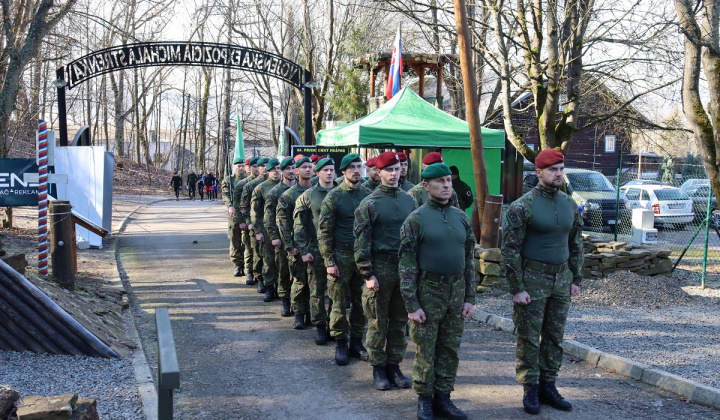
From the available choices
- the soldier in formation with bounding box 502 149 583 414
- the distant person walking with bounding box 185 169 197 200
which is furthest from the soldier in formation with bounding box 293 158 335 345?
the distant person walking with bounding box 185 169 197 200

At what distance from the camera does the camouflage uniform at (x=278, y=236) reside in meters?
8.86

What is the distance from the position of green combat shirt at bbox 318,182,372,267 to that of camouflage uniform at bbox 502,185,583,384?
6.39ft

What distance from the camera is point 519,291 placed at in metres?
5.27

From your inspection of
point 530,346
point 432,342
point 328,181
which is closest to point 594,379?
point 530,346

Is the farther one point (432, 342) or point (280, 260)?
point (280, 260)

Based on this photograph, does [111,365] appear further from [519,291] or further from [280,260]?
[519,291]

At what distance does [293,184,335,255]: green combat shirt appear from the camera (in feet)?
24.3

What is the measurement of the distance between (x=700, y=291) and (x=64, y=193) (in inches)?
478

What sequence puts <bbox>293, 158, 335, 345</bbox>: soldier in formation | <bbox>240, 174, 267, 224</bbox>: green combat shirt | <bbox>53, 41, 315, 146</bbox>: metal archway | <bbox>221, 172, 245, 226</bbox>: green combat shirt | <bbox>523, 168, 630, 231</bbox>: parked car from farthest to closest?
<bbox>523, 168, 630, 231</bbox>: parked car < <bbox>53, 41, 315, 146</bbox>: metal archway < <bbox>221, 172, 245, 226</bbox>: green combat shirt < <bbox>240, 174, 267, 224</bbox>: green combat shirt < <bbox>293, 158, 335, 345</bbox>: soldier in formation

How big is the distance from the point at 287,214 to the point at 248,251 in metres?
3.34

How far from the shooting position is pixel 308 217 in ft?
25.0

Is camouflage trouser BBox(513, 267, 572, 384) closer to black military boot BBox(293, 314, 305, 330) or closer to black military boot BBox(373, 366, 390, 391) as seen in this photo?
black military boot BBox(373, 366, 390, 391)

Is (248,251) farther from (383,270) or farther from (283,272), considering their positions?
(383,270)

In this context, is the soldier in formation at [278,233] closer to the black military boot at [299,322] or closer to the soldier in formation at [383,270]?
the black military boot at [299,322]
